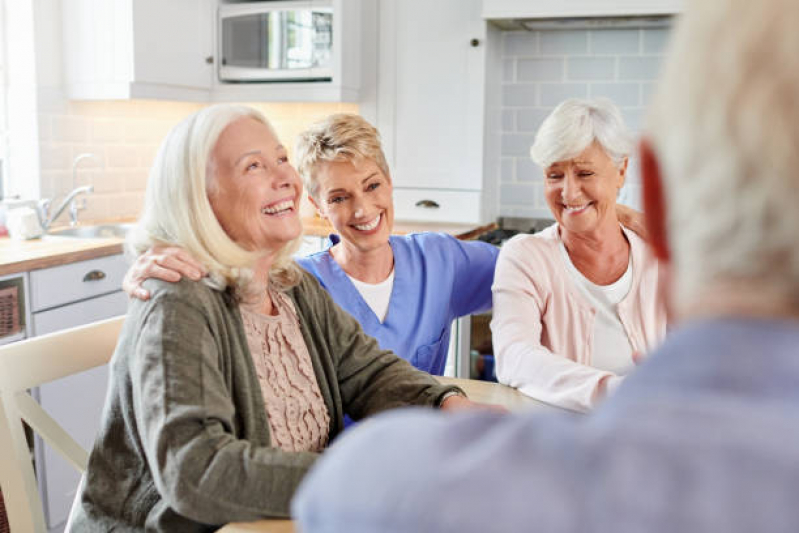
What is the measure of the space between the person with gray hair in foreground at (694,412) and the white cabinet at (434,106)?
134 inches

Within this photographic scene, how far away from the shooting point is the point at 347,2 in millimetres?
3754

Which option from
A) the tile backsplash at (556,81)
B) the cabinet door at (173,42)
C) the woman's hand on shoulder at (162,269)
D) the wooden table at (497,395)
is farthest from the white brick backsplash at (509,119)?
the woman's hand on shoulder at (162,269)

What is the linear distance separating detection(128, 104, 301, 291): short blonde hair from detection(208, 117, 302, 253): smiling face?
3 cm

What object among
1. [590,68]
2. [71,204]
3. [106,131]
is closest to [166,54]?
[106,131]

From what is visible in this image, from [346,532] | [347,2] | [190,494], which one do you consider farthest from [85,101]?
[346,532]

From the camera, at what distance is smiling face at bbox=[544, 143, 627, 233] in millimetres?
1743

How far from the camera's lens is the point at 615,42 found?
3.80 m

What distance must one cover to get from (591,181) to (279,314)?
2.49 feet

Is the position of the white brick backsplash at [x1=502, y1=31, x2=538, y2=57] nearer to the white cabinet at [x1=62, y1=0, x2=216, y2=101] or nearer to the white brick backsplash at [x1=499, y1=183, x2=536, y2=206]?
the white brick backsplash at [x1=499, y1=183, x2=536, y2=206]

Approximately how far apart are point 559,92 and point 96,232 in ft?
7.19

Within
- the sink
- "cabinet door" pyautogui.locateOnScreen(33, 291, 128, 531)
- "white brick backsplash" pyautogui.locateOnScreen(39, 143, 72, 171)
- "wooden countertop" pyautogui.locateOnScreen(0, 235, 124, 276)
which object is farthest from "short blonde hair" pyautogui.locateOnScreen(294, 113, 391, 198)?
"white brick backsplash" pyautogui.locateOnScreen(39, 143, 72, 171)

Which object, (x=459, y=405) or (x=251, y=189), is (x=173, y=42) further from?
(x=459, y=405)

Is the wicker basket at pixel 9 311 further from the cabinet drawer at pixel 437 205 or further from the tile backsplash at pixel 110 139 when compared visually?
the cabinet drawer at pixel 437 205

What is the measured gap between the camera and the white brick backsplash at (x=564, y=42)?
384cm
